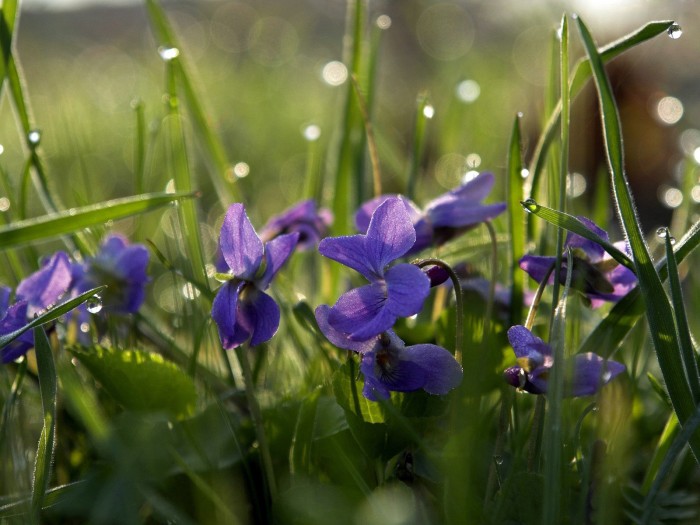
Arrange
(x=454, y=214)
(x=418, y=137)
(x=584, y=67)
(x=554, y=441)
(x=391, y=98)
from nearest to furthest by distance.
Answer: (x=554, y=441), (x=584, y=67), (x=454, y=214), (x=418, y=137), (x=391, y=98)

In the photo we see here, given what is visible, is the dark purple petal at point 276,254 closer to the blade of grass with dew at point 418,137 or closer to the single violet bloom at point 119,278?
the single violet bloom at point 119,278

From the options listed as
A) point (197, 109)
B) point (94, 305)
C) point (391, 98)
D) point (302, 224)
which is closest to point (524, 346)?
point (94, 305)

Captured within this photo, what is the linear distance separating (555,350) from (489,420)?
251 mm

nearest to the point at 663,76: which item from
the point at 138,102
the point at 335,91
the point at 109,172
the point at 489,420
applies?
the point at 335,91

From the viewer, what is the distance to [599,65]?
2.95ft

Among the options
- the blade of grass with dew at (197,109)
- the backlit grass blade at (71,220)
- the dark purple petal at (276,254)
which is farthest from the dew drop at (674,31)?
the blade of grass with dew at (197,109)

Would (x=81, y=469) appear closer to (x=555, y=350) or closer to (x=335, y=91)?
(x=555, y=350)

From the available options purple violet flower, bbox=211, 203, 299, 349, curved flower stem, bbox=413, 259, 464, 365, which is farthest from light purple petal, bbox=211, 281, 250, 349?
curved flower stem, bbox=413, 259, 464, 365

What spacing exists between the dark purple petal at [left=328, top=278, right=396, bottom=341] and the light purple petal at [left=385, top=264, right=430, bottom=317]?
14 millimetres

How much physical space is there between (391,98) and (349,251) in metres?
4.42

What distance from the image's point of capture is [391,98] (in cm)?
520

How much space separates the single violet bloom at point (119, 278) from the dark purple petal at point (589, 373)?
65cm

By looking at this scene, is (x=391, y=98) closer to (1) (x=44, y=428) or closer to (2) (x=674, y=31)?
(2) (x=674, y=31)

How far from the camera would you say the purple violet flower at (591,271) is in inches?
39.4
